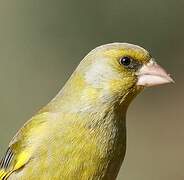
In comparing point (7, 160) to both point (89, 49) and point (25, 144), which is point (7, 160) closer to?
point (25, 144)

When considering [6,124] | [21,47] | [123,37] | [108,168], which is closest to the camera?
[108,168]

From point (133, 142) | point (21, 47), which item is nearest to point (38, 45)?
point (21, 47)

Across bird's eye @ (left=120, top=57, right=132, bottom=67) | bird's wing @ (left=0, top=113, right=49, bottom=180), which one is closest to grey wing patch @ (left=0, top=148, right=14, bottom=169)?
bird's wing @ (left=0, top=113, right=49, bottom=180)

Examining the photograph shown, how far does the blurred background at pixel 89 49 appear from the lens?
8672mm

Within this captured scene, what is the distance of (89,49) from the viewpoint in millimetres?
9555

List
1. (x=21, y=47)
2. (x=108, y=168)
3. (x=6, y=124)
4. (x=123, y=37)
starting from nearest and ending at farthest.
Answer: (x=108, y=168), (x=6, y=124), (x=21, y=47), (x=123, y=37)

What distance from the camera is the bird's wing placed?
4234 mm

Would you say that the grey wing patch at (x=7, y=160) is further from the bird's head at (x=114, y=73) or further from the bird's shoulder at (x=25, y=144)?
the bird's head at (x=114, y=73)

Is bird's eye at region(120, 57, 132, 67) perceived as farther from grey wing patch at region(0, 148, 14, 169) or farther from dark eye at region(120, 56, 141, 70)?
grey wing patch at region(0, 148, 14, 169)

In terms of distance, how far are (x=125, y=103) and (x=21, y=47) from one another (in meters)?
4.95

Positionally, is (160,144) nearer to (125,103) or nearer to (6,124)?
(6,124)

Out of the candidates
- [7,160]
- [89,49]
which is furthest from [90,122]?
[89,49]

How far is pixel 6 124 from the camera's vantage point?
8172 mm

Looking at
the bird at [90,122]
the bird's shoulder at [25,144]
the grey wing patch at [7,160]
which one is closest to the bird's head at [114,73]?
the bird at [90,122]
